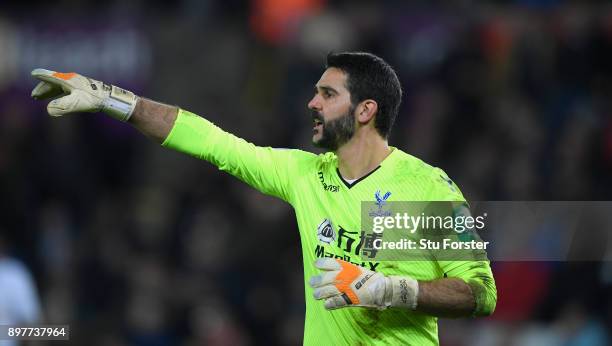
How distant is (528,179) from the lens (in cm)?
1010

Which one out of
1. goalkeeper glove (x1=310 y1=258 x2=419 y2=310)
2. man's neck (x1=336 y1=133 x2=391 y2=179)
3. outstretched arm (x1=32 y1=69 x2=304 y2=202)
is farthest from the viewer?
man's neck (x1=336 y1=133 x2=391 y2=179)

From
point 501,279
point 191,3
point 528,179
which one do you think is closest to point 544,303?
point 501,279

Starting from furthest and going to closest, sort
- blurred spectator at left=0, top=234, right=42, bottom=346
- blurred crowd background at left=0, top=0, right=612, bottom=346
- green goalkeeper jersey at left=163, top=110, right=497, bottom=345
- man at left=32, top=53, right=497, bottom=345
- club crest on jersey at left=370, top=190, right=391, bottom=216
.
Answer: blurred crowd background at left=0, top=0, right=612, bottom=346
blurred spectator at left=0, top=234, right=42, bottom=346
club crest on jersey at left=370, top=190, right=391, bottom=216
green goalkeeper jersey at left=163, top=110, right=497, bottom=345
man at left=32, top=53, right=497, bottom=345

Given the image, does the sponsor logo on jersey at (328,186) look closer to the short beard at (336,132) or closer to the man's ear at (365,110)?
the short beard at (336,132)

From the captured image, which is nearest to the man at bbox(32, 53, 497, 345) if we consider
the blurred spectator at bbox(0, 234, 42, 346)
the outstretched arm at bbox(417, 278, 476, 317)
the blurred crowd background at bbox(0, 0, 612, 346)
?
the outstretched arm at bbox(417, 278, 476, 317)

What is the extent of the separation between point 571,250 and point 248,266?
3205 mm

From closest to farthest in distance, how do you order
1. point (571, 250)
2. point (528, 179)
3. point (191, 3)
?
point (571, 250), point (528, 179), point (191, 3)

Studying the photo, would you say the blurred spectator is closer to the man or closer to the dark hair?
the man

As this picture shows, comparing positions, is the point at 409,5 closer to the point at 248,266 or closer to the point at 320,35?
the point at 320,35

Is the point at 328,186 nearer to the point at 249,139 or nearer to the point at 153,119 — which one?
the point at 153,119

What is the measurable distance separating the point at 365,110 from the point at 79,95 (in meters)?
1.49

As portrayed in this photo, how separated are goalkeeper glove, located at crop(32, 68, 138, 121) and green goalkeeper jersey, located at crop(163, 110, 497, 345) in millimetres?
301

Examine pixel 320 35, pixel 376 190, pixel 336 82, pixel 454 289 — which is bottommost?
pixel 454 289

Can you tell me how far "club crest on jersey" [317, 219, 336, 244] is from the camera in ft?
18.2
